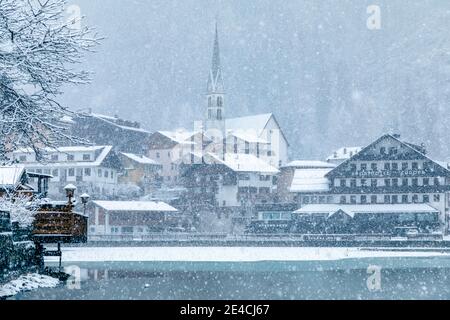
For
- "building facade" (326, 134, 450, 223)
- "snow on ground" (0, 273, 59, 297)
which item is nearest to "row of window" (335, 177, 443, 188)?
"building facade" (326, 134, 450, 223)

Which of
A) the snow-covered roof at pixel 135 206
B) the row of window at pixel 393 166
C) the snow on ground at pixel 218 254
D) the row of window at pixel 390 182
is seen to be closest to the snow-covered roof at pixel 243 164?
the snow-covered roof at pixel 135 206

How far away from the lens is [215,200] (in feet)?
224

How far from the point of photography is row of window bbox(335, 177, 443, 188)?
62.2 m

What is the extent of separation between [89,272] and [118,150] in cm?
5597

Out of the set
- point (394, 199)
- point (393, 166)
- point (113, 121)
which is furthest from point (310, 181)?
point (113, 121)

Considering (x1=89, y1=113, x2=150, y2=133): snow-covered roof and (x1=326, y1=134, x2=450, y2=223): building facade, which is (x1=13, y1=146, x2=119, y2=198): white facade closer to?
(x1=89, y1=113, x2=150, y2=133): snow-covered roof

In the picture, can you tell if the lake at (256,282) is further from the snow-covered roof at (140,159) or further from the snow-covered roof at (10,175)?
the snow-covered roof at (140,159)

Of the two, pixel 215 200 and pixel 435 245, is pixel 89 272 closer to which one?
pixel 435 245

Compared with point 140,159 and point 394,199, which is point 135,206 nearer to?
point 140,159

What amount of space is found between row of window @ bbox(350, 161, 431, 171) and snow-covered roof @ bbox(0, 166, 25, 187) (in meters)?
44.6

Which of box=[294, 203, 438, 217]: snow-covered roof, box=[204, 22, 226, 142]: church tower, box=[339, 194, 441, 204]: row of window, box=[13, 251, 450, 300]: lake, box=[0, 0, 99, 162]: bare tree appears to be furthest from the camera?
box=[204, 22, 226, 142]: church tower

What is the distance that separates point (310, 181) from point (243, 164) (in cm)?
915

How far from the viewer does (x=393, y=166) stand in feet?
207
